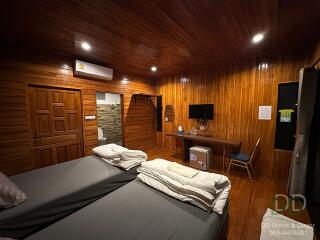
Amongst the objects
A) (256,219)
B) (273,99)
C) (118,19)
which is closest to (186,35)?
(118,19)

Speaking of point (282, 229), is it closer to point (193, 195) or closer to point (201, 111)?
point (193, 195)

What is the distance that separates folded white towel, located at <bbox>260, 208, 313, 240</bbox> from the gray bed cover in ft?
3.14

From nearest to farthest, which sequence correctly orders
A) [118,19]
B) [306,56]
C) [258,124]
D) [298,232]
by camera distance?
[298,232] → [118,19] → [306,56] → [258,124]

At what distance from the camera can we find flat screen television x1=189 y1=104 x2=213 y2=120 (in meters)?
3.84

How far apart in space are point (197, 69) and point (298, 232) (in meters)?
3.65

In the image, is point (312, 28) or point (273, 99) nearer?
point (312, 28)

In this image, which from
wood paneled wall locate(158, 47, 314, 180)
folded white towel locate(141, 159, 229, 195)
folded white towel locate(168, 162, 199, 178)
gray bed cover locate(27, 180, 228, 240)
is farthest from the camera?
wood paneled wall locate(158, 47, 314, 180)

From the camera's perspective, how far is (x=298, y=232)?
1699mm

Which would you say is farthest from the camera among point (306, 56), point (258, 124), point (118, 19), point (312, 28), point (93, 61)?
point (93, 61)

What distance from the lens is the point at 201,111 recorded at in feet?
12.9

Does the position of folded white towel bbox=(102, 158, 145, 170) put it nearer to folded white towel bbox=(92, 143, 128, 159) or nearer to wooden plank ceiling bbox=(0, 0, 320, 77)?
folded white towel bbox=(92, 143, 128, 159)

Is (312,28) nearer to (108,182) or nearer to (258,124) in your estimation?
(258,124)

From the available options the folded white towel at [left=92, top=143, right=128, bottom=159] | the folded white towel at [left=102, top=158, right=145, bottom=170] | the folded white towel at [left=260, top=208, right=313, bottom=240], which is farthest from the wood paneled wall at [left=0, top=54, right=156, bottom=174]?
the folded white towel at [left=260, top=208, right=313, bottom=240]

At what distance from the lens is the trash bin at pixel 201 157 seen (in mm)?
3475
